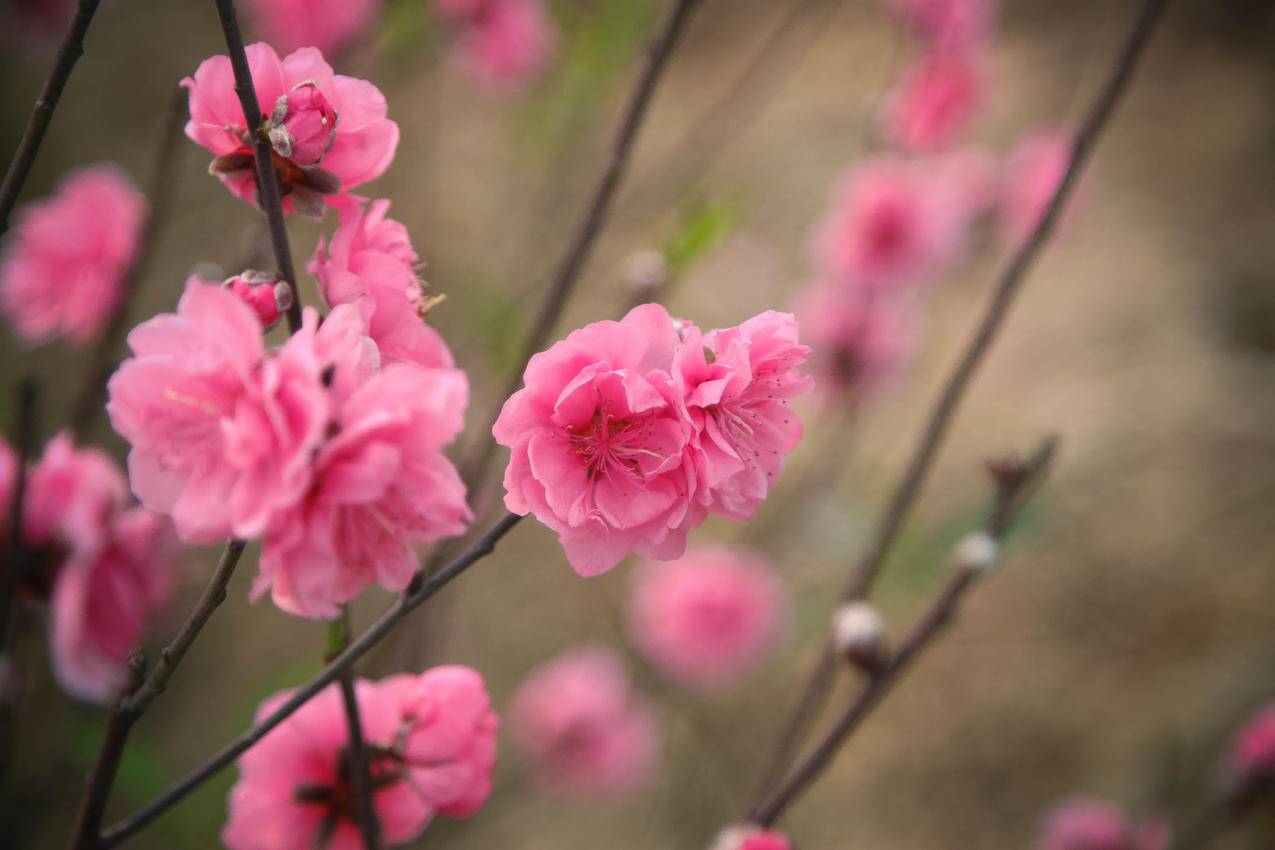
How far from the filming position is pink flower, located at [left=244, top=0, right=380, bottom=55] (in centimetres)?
106

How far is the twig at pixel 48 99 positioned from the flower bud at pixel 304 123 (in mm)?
99

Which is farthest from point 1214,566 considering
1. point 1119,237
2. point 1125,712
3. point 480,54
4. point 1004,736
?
point 480,54

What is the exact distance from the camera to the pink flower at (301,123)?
1.18 feet

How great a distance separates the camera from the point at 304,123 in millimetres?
356

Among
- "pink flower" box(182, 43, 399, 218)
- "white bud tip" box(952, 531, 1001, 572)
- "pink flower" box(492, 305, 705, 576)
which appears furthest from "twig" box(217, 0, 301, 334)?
"white bud tip" box(952, 531, 1001, 572)

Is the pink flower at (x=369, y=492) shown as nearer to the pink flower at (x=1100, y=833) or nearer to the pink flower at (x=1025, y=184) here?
the pink flower at (x=1100, y=833)

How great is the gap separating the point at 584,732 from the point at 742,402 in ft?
3.53

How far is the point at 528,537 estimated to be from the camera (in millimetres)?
2045

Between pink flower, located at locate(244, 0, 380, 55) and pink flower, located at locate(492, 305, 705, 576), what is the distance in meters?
0.91

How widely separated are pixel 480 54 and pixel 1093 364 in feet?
5.21

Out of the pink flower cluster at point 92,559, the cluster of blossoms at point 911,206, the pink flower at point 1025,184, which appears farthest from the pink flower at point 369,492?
the pink flower at point 1025,184

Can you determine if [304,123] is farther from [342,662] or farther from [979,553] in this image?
[979,553]

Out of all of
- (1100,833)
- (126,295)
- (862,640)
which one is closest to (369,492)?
(862,640)

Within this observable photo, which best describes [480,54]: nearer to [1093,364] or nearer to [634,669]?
[634,669]
